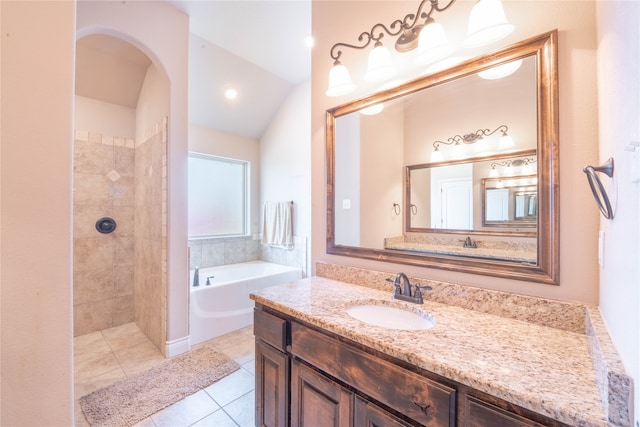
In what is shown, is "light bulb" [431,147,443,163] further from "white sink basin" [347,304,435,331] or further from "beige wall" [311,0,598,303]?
"white sink basin" [347,304,435,331]

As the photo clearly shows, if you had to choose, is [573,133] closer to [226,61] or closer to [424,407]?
[424,407]

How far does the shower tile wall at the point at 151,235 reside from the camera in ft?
7.95

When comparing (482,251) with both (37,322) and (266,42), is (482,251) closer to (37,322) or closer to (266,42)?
(37,322)

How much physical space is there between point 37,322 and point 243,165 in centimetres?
360

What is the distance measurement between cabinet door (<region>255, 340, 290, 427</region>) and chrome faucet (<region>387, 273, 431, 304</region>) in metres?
0.64

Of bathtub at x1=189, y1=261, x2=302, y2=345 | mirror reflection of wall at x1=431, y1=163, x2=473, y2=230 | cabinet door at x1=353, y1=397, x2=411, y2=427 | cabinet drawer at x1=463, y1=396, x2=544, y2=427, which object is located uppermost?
mirror reflection of wall at x1=431, y1=163, x2=473, y2=230

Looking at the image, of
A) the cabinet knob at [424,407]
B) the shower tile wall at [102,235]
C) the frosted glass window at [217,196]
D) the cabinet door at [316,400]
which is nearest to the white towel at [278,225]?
the frosted glass window at [217,196]

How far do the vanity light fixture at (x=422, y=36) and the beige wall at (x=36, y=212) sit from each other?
4.22 feet

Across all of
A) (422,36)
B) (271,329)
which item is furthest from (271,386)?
(422,36)

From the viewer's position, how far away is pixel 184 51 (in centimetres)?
245

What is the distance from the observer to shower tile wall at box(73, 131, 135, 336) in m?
2.86

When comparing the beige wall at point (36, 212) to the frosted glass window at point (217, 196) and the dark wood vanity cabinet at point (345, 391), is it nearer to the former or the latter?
the dark wood vanity cabinet at point (345, 391)

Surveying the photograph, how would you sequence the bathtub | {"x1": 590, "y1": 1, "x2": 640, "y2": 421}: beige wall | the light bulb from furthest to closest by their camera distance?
the bathtub
the light bulb
{"x1": 590, "y1": 1, "x2": 640, "y2": 421}: beige wall

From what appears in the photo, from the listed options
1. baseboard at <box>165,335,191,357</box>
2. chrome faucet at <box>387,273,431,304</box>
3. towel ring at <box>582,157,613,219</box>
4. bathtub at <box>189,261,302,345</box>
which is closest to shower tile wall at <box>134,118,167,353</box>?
baseboard at <box>165,335,191,357</box>
